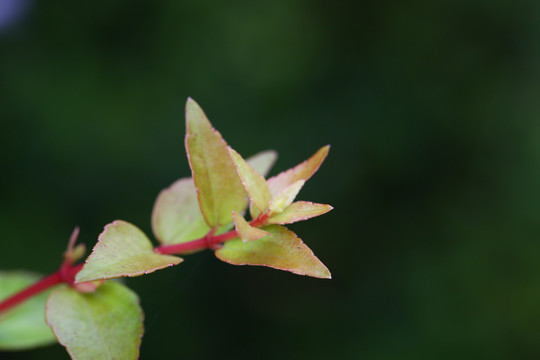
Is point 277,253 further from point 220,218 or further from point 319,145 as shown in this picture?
point 319,145

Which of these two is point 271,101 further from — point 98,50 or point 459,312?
point 459,312

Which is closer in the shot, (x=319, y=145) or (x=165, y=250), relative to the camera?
(x=165, y=250)

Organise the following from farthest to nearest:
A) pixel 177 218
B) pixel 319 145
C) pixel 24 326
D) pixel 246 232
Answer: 1. pixel 319 145
2. pixel 24 326
3. pixel 177 218
4. pixel 246 232

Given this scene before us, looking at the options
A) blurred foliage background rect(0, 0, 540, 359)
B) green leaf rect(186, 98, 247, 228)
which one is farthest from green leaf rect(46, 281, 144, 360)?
blurred foliage background rect(0, 0, 540, 359)

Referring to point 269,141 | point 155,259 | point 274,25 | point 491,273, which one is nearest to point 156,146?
point 269,141

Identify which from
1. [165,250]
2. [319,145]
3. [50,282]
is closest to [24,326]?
[50,282]

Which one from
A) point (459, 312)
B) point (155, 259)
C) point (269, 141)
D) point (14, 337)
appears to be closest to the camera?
point (155, 259)
